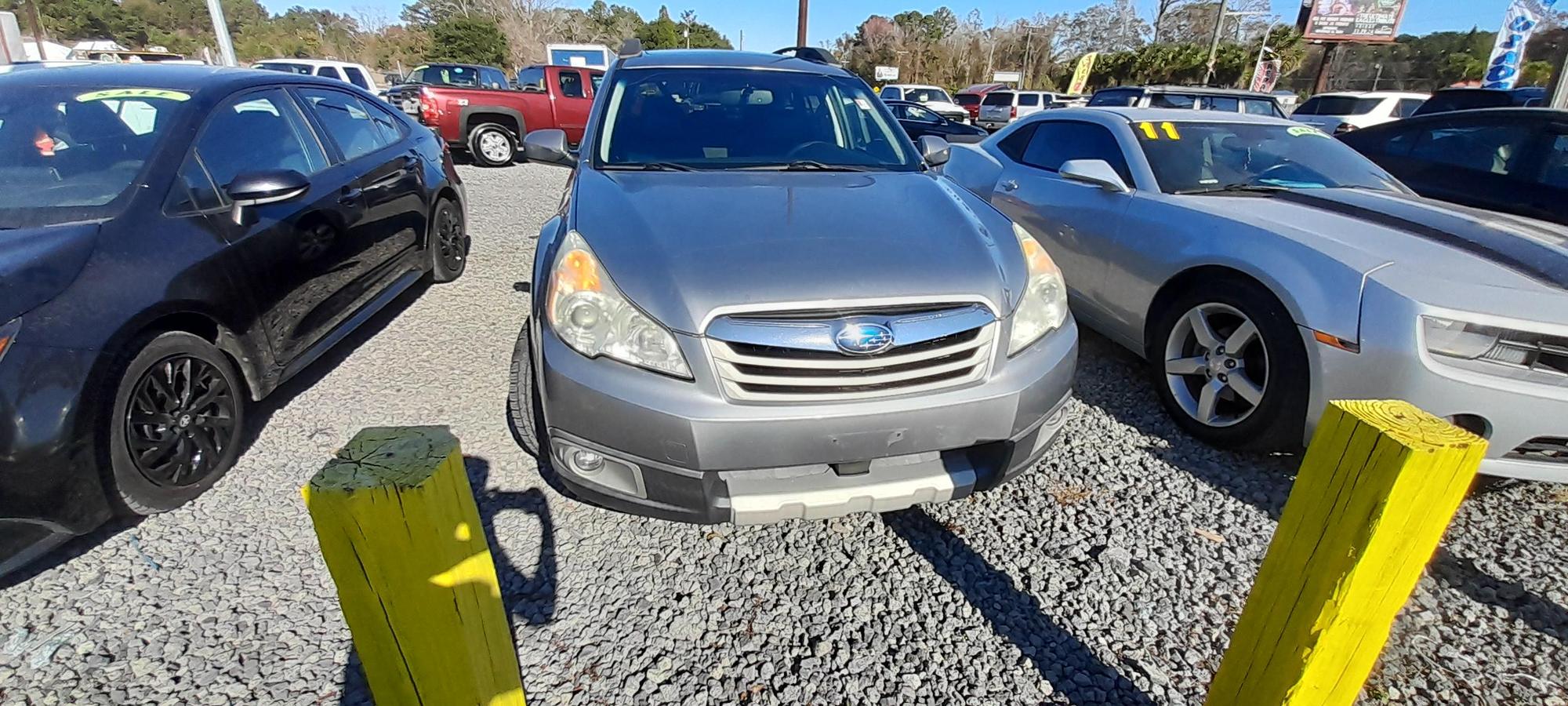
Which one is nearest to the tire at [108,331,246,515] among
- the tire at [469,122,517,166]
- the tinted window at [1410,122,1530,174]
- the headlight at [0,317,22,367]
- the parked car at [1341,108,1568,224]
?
the headlight at [0,317,22,367]

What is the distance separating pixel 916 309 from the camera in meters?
1.92

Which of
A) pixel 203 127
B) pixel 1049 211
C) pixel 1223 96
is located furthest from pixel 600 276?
pixel 1223 96

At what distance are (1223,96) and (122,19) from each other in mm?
78033

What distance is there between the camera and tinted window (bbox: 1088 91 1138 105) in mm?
13414

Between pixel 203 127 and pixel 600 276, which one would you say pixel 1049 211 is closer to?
pixel 600 276

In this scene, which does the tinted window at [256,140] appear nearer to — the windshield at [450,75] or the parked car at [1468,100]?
the windshield at [450,75]

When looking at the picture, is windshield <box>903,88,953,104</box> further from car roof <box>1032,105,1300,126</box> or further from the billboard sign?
car roof <box>1032,105,1300,126</box>

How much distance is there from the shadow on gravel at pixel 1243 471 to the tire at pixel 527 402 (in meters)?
2.56

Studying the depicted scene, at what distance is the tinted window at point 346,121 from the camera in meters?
3.64

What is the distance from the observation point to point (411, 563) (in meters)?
1.08

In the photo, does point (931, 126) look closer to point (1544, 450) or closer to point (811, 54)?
point (811, 54)

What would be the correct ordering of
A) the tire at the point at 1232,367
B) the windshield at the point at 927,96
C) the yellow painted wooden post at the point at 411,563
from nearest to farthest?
the yellow painted wooden post at the point at 411,563
the tire at the point at 1232,367
the windshield at the point at 927,96

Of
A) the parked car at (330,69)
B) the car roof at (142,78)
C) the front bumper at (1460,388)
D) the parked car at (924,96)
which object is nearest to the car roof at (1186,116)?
the front bumper at (1460,388)

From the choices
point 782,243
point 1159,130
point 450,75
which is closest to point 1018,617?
point 782,243
